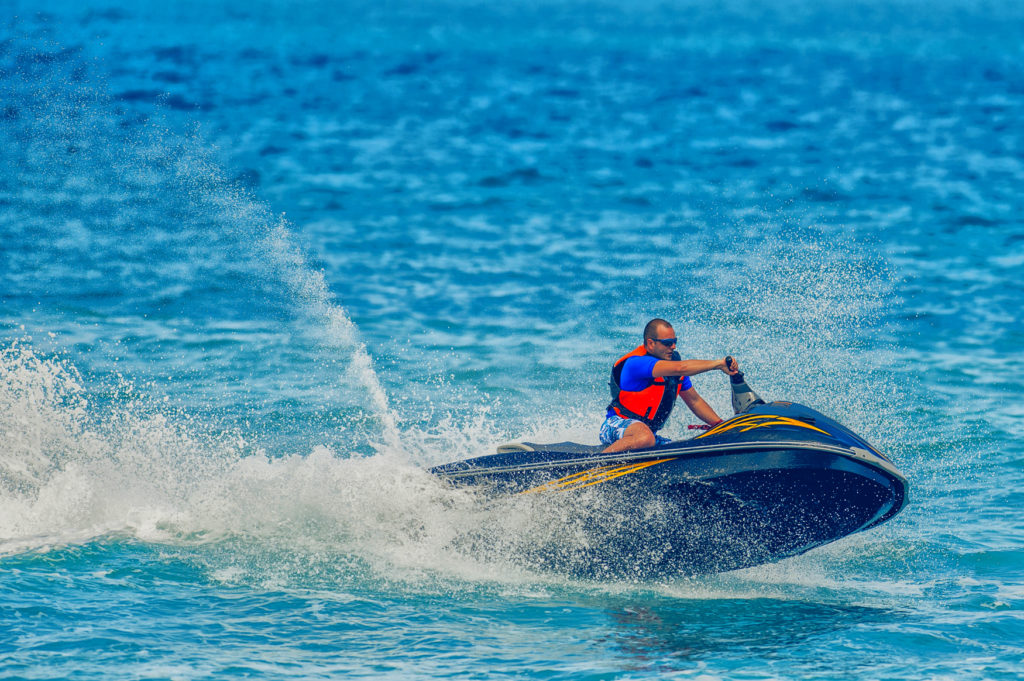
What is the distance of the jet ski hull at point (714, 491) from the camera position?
24.4 feet

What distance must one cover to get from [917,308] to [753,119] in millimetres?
13299

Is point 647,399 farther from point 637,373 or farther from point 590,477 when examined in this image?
point 590,477

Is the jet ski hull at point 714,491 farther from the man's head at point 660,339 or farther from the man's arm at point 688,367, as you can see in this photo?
the man's head at point 660,339

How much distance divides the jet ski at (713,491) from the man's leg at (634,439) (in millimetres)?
217

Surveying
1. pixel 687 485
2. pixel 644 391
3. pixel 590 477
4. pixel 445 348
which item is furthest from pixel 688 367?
pixel 445 348

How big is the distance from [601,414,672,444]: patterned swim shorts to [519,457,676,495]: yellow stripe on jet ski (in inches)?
17.1

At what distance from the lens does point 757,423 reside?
7.59 meters

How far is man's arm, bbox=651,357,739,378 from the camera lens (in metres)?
7.48

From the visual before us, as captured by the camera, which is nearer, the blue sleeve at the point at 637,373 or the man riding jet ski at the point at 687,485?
the man riding jet ski at the point at 687,485

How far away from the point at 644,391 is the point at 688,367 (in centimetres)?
58

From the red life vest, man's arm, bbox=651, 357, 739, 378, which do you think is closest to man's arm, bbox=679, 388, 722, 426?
the red life vest

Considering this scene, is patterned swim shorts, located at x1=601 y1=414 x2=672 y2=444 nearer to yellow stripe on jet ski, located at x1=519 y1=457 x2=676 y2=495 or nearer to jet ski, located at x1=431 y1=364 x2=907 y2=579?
jet ski, located at x1=431 y1=364 x2=907 y2=579

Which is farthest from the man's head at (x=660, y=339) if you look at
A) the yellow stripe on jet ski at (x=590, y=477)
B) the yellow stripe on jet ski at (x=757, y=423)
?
the yellow stripe on jet ski at (x=590, y=477)

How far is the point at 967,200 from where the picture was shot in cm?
2155
